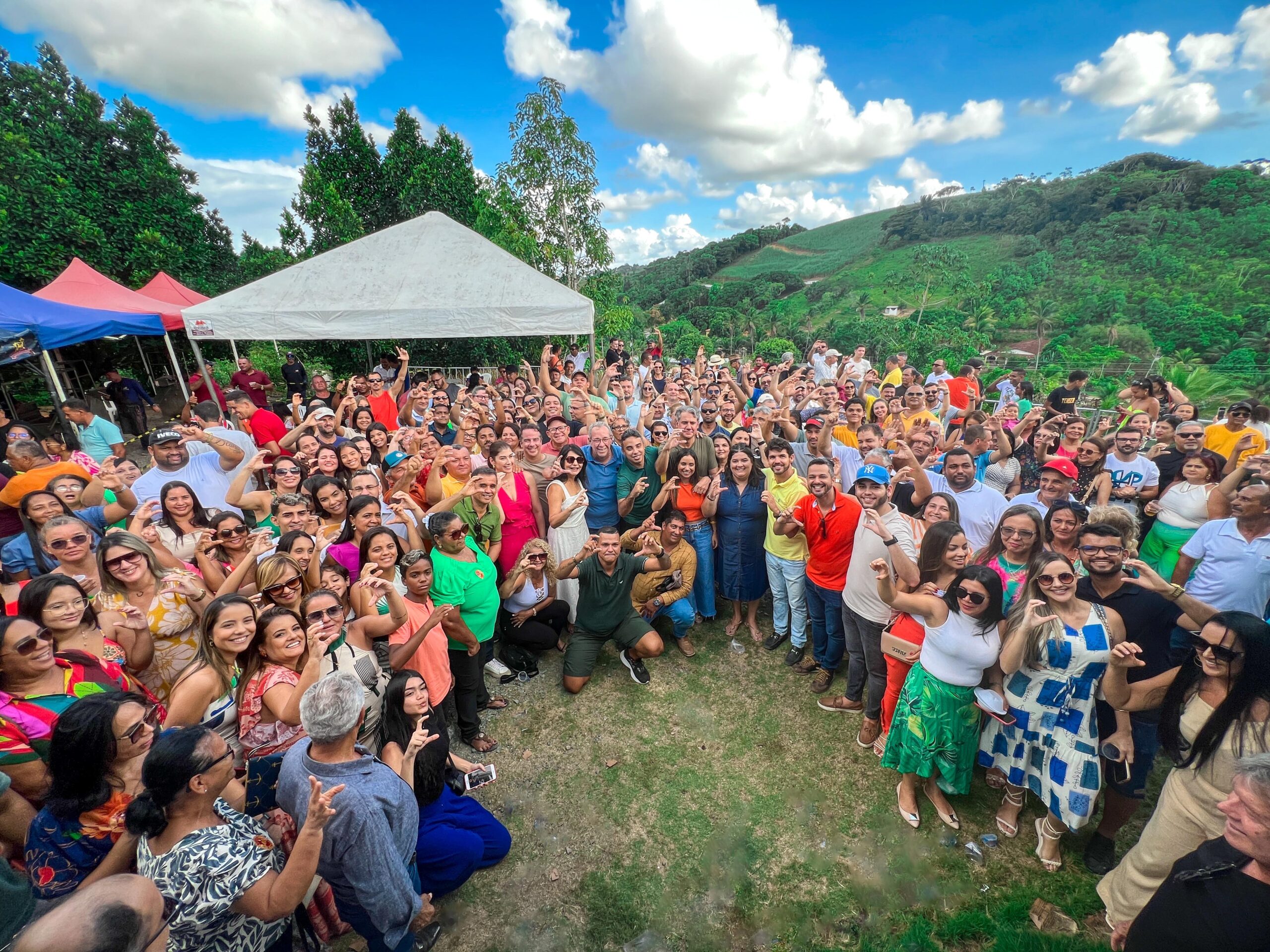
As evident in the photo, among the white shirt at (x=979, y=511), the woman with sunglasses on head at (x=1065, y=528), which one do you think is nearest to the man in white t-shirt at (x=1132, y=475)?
the white shirt at (x=979, y=511)

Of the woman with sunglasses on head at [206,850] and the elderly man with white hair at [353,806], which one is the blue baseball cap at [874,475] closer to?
the elderly man with white hair at [353,806]

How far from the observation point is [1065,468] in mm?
4031

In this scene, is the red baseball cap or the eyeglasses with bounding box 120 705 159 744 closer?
the eyeglasses with bounding box 120 705 159 744

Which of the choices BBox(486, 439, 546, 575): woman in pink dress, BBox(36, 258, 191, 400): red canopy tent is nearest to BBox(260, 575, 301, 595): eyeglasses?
BBox(486, 439, 546, 575): woman in pink dress

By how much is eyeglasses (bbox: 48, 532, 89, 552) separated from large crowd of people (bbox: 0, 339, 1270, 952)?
12 millimetres

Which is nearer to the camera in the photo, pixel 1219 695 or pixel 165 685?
pixel 1219 695

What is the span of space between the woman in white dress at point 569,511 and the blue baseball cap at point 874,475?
2.36 m

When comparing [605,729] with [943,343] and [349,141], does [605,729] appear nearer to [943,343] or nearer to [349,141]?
[349,141]

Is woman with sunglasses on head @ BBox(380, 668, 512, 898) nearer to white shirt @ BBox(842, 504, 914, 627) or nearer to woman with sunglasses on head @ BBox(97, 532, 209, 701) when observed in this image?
woman with sunglasses on head @ BBox(97, 532, 209, 701)

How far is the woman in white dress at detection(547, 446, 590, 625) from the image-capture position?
15.7 ft

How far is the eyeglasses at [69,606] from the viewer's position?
253cm

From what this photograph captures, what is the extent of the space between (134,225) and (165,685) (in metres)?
22.5

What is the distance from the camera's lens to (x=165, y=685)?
3047 mm

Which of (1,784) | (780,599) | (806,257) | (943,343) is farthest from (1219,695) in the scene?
(806,257)
